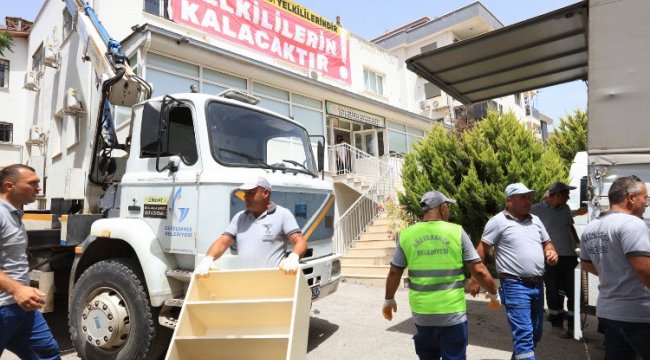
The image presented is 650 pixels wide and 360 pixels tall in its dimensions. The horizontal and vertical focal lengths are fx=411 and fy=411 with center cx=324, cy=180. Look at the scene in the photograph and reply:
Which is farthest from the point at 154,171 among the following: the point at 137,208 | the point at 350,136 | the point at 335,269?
the point at 350,136

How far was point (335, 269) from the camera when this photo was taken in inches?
179

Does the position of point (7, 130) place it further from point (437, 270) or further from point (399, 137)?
point (437, 270)

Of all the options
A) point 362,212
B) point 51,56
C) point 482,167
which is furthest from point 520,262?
point 51,56

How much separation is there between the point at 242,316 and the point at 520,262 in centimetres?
229

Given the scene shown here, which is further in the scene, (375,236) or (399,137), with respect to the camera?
(399,137)

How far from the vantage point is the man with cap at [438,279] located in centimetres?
274

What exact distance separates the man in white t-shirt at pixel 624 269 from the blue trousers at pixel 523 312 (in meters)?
0.77

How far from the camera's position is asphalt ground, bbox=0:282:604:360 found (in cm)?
427

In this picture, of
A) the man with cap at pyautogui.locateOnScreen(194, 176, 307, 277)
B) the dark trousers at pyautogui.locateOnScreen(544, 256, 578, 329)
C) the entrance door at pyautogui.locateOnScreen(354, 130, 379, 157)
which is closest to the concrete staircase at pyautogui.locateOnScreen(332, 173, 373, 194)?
the entrance door at pyautogui.locateOnScreen(354, 130, 379, 157)

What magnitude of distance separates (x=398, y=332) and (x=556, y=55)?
395 centimetres

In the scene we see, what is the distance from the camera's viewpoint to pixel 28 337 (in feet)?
8.67

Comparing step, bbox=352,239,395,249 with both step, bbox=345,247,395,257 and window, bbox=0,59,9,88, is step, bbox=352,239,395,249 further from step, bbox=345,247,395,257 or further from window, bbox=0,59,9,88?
window, bbox=0,59,9,88

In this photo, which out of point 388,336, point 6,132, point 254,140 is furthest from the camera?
point 6,132

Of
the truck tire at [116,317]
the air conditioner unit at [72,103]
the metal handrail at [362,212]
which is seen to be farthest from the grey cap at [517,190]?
the air conditioner unit at [72,103]
